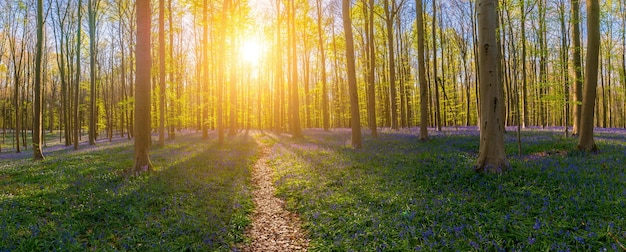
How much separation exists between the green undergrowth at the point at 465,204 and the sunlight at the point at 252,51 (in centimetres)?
3430

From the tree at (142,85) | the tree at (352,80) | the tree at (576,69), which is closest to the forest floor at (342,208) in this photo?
the tree at (142,85)

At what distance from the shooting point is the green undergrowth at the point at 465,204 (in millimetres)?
4535

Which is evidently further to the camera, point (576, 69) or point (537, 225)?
point (576, 69)

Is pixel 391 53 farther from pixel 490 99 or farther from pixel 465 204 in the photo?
pixel 465 204

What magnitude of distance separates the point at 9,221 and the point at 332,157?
1050cm

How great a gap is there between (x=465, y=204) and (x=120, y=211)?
7.97 m

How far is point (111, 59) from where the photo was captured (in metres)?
42.4

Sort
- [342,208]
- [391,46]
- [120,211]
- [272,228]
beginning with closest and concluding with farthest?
[120,211], [272,228], [342,208], [391,46]

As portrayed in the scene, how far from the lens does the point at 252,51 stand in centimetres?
4506

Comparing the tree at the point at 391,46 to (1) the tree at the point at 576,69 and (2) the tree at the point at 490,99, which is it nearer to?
(1) the tree at the point at 576,69

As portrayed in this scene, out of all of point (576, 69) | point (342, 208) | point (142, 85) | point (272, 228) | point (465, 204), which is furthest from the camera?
point (576, 69)

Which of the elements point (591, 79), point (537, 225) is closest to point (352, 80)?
point (591, 79)

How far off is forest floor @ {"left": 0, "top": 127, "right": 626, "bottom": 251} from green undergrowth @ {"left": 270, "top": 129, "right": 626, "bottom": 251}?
27mm

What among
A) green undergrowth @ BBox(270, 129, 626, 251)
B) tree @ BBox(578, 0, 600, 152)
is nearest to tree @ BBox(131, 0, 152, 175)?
green undergrowth @ BBox(270, 129, 626, 251)
